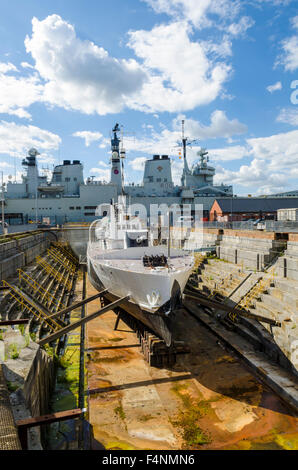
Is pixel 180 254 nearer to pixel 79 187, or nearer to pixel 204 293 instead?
pixel 204 293

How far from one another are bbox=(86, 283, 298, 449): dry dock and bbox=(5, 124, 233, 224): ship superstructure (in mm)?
38838

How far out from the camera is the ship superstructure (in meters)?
49.2

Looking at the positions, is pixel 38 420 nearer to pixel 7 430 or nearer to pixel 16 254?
pixel 7 430

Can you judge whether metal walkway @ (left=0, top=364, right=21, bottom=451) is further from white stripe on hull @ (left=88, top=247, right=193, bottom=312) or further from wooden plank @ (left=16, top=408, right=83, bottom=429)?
white stripe on hull @ (left=88, top=247, right=193, bottom=312)

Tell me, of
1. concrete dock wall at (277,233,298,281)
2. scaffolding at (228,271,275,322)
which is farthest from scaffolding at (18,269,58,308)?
concrete dock wall at (277,233,298,281)

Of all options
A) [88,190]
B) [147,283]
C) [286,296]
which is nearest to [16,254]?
[147,283]

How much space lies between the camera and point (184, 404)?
8.70 meters

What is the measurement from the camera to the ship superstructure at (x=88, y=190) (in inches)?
1937

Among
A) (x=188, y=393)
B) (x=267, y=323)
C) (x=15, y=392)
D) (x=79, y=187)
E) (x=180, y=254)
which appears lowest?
(x=188, y=393)

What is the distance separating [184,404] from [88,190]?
45.1 m
